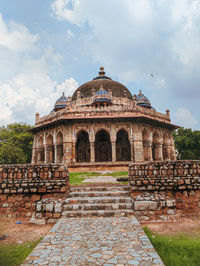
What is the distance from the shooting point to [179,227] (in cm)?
541

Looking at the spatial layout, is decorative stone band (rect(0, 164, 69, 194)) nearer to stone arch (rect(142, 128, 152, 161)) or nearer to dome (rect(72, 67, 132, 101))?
stone arch (rect(142, 128, 152, 161))

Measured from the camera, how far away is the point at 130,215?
225 inches

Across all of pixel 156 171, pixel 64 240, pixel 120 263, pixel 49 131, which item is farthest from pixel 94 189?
pixel 49 131

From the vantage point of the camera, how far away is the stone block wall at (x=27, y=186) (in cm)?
659

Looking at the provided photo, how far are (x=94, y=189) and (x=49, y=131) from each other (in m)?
16.4

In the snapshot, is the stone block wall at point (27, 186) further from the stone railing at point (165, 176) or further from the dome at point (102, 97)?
the dome at point (102, 97)

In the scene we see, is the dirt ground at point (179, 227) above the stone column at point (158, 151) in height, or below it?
below

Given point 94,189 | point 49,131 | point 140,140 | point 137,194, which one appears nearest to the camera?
point 137,194

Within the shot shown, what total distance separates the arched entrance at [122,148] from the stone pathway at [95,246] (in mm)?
18242

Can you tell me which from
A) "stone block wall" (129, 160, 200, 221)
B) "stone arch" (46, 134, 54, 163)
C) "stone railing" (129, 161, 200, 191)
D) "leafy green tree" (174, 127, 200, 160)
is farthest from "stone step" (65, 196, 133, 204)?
"leafy green tree" (174, 127, 200, 160)

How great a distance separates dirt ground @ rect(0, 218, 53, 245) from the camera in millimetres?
4843

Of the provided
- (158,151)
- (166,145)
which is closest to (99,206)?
(158,151)

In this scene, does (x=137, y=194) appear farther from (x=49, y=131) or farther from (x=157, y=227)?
(x=49, y=131)

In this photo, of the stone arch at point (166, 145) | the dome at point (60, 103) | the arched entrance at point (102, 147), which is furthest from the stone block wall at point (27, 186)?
the dome at point (60, 103)
